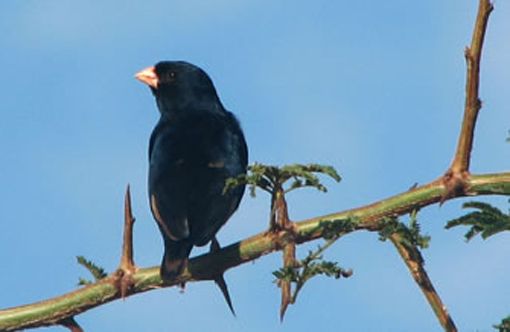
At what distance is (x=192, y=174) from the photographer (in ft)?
20.0

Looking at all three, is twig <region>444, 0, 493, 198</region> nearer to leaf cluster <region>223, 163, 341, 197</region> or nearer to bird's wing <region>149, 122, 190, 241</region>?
leaf cluster <region>223, 163, 341, 197</region>

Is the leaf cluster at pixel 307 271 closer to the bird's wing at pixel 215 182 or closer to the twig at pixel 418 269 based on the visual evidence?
the twig at pixel 418 269

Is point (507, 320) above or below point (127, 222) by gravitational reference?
below

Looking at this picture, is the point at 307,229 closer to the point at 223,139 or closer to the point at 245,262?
the point at 245,262


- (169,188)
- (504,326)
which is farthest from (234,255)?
(169,188)

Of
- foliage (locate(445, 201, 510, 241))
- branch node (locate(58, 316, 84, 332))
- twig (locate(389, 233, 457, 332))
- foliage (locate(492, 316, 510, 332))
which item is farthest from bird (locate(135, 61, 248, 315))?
→ foliage (locate(492, 316, 510, 332))

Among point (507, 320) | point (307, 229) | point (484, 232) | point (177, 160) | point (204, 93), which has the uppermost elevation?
point (204, 93)

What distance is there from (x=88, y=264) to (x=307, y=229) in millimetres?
1257

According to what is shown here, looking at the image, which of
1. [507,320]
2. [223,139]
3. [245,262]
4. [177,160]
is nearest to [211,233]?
[177,160]

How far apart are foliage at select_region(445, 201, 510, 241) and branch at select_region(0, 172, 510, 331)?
3.7 inches

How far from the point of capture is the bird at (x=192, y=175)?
5.62 m

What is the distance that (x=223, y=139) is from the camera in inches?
273

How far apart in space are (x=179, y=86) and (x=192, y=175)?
8.94 feet

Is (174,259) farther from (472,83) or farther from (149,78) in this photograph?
(149,78)
